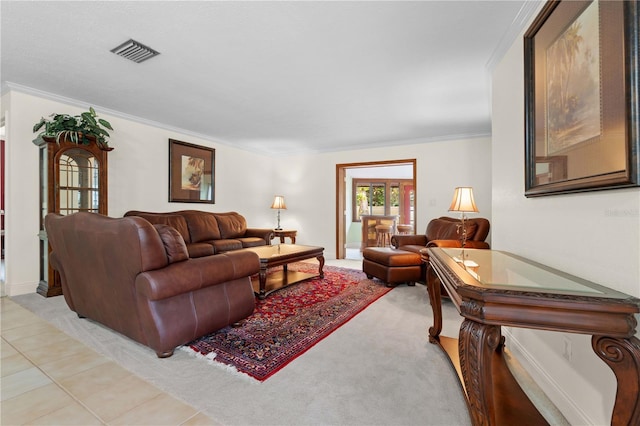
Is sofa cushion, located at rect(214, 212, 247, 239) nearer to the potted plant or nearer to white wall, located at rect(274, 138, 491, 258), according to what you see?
white wall, located at rect(274, 138, 491, 258)

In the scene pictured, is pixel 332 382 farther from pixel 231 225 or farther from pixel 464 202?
pixel 231 225

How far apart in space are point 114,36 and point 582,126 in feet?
10.6

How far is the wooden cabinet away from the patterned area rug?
2562 millimetres

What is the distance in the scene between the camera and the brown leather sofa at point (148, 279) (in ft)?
5.92

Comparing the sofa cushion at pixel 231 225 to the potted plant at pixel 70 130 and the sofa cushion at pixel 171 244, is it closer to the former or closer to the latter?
the potted plant at pixel 70 130

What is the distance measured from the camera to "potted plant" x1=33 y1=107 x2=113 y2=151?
3227 millimetres

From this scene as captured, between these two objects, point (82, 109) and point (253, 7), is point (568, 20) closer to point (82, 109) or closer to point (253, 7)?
point (253, 7)

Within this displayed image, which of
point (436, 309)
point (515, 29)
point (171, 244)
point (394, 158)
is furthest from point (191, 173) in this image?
point (515, 29)

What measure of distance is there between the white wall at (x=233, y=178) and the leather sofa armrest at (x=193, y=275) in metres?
2.77

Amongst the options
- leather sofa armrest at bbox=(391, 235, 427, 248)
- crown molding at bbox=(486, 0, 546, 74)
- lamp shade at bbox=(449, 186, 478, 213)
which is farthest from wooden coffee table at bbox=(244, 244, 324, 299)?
crown molding at bbox=(486, 0, 546, 74)

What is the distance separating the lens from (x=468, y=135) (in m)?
5.05

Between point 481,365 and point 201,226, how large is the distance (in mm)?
4624

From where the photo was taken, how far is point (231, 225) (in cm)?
536

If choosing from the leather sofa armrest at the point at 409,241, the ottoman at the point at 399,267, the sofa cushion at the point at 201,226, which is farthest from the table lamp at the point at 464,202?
the sofa cushion at the point at 201,226
